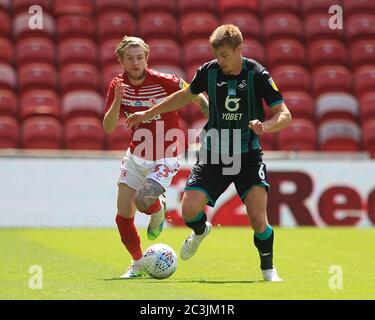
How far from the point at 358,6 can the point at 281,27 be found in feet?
6.05

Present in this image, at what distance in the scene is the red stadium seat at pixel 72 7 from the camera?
21.5m

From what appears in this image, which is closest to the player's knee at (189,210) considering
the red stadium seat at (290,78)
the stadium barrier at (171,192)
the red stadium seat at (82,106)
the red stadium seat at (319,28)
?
the stadium barrier at (171,192)

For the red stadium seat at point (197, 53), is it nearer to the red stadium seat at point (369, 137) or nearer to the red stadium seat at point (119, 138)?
the red stadium seat at point (119, 138)

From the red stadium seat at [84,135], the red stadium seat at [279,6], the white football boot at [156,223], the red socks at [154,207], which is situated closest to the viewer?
the red socks at [154,207]

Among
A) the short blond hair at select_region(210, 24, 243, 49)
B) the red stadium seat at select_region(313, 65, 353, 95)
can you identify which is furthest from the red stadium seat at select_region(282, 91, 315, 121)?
the short blond hair at select_region(210, 24, 243, 49)

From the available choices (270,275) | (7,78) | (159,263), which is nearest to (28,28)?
(7,78)

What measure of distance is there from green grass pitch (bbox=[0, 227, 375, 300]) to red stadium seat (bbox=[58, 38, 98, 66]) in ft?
17.0

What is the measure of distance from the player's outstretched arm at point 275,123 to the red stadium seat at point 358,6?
1422 centimetres

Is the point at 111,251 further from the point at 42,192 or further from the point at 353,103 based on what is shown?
the point at 353,103

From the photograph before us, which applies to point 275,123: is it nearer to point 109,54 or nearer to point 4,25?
point 109,54

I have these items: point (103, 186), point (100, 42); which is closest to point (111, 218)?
point (103, 186)
